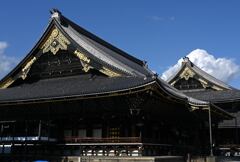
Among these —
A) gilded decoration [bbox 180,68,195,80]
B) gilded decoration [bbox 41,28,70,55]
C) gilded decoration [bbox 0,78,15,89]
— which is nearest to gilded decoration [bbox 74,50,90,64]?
gilded decoration [bbox 41,28,70,55]

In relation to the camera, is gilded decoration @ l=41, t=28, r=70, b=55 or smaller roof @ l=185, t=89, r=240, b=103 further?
smaller roof @ l=185, t=89, r=240, b=103

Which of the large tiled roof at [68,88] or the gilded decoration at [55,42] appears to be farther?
the gilded decoration at [55,42]

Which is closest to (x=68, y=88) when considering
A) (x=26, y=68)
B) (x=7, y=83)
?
(x=26, y=68)

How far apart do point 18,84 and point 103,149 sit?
46.1 ft

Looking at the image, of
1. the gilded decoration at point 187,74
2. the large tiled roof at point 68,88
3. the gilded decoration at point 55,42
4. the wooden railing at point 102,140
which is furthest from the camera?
the gilded decoration at point 187,74

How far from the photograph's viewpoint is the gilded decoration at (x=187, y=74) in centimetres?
5869

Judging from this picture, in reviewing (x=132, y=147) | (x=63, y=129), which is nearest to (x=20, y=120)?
(x=63, y=129)

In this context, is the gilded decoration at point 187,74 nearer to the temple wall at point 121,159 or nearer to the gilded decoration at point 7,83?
the gilded decoration at point 7,83

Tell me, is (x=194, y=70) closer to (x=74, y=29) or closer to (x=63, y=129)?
(x=74, y=29)

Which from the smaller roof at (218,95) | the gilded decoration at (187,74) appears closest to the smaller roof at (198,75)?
the gilded decoration at (187,74)

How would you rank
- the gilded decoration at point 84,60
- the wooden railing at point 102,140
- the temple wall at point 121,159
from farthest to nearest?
1. the gilded decoration at point 84,60
2. the wooden railing at point 102,140
3. the temple wall at point 121,159

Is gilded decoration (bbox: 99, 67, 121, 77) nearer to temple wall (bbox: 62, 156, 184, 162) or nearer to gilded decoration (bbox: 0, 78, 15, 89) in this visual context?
temple wall (bbox: 62, 156, 184, 162)

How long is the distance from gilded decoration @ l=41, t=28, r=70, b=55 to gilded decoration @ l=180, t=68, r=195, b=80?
26.0 m

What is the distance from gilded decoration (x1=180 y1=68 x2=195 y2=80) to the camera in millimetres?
58691
